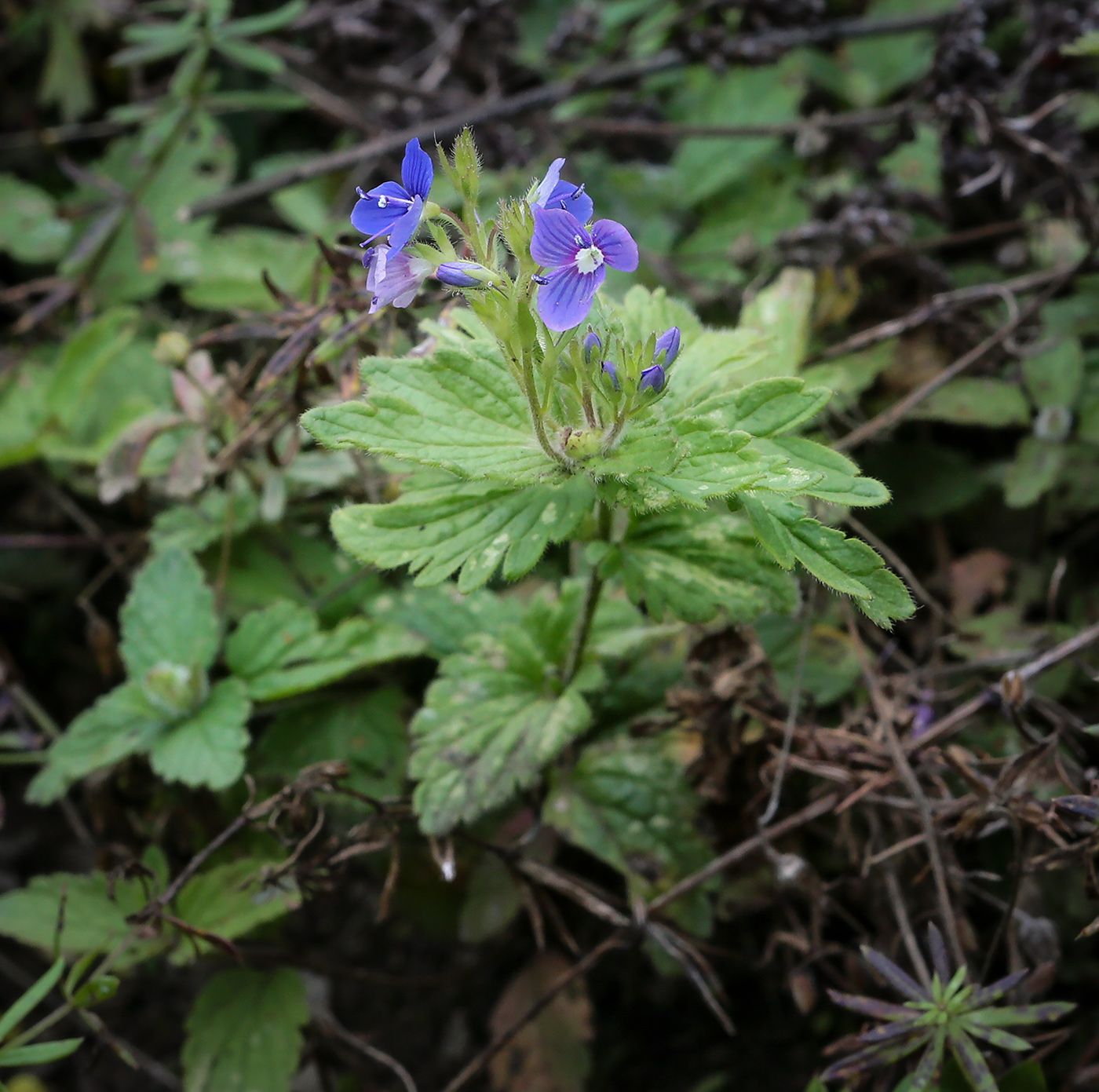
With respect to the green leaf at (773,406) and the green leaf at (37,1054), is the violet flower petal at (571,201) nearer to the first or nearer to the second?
the green leaf at (773,406)

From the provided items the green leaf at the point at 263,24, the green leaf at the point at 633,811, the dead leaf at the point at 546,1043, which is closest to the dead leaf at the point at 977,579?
the green leaf at the point at 633,811

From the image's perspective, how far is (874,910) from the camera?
213cm

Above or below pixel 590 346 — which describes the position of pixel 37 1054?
below

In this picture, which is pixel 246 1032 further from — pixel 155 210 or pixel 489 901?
pixel 155 210

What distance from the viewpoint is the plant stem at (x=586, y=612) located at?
5.79ft

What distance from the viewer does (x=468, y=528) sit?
62.9 inches

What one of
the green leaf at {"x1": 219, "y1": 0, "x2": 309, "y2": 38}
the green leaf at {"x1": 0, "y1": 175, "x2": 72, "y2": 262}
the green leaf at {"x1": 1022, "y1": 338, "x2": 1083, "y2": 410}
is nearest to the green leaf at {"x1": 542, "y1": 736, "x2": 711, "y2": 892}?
the green leaf at {"x1": 1022, "y1": 338, "x2": 1083, "y2": 410}

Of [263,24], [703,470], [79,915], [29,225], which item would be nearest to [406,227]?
[703,470]

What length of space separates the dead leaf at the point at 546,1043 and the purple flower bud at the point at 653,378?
4.66 ft

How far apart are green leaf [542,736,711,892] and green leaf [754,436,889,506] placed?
2.82ft

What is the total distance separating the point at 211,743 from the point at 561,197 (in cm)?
138

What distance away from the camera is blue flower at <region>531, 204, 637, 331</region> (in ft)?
4.27

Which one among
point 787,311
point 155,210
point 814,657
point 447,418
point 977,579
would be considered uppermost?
point 155,210

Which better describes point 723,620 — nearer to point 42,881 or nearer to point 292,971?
point 292,971
